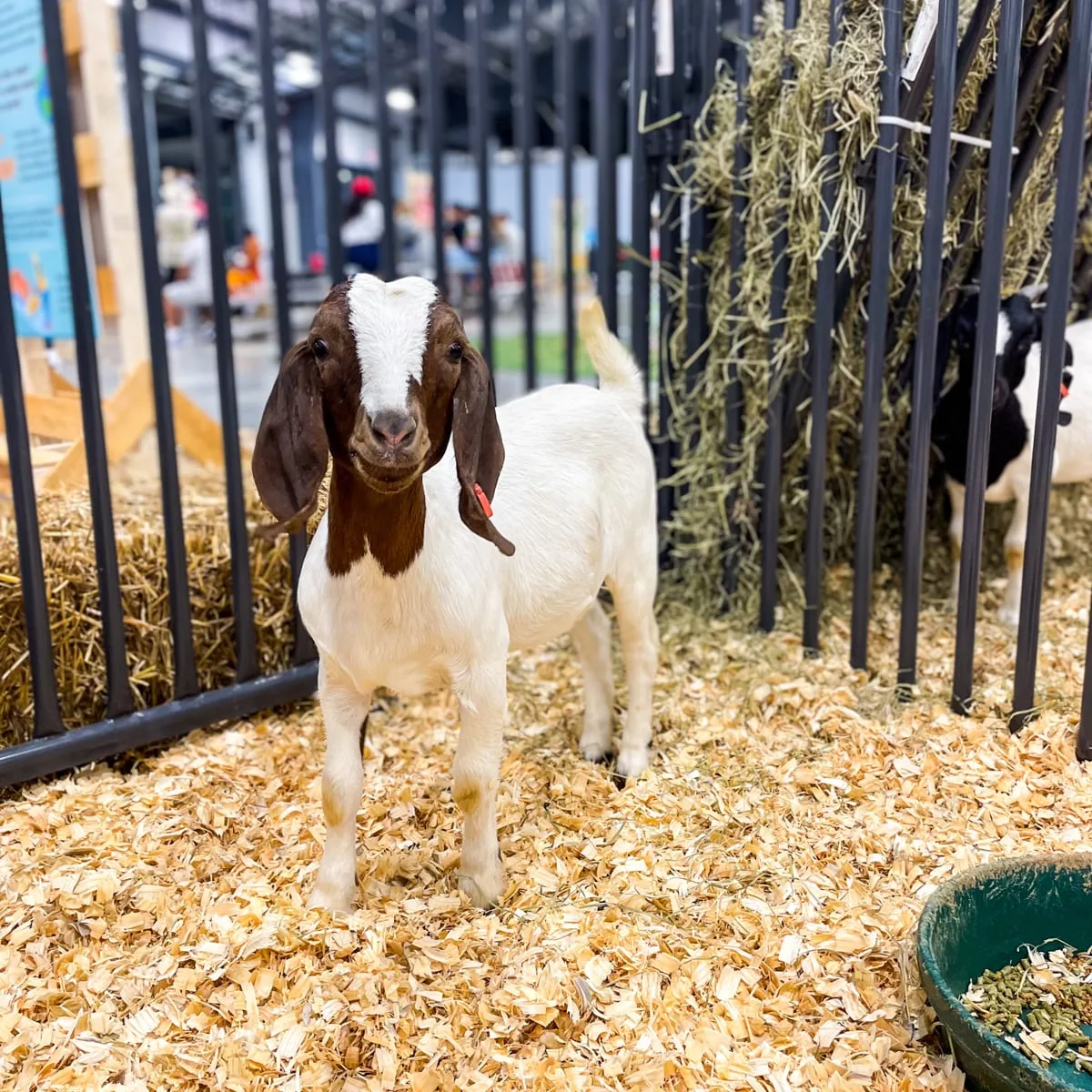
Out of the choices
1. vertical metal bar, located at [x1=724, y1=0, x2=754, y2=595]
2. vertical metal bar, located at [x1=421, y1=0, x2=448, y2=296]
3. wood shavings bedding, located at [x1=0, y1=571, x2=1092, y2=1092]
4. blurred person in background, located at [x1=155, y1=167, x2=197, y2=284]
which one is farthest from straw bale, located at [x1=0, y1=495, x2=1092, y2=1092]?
blurred person in background, located at [x1=155, y1=167, x2=197, y2=284]

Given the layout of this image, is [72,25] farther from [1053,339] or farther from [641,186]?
[1053,339]

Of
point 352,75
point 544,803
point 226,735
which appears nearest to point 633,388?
point 544,803

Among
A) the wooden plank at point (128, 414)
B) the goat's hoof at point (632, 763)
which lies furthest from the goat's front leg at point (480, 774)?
the wooden plank at point (128, 414)

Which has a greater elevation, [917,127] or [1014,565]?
[917,127]

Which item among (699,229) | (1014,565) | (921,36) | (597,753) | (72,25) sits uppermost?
(72,25)

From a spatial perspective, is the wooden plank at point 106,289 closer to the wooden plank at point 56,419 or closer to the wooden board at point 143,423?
the wooden board at point 143,423

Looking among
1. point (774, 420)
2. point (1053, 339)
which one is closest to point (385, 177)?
point (774, 420)

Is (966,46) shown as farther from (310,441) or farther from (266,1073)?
(266,1073)

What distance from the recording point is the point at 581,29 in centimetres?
1373

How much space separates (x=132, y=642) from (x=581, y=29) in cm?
1320

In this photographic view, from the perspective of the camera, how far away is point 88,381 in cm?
259

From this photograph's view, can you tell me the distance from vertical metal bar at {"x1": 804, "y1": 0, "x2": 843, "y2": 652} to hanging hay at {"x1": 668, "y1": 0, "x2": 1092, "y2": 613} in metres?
0.03

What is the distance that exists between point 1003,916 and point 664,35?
9.28 feet

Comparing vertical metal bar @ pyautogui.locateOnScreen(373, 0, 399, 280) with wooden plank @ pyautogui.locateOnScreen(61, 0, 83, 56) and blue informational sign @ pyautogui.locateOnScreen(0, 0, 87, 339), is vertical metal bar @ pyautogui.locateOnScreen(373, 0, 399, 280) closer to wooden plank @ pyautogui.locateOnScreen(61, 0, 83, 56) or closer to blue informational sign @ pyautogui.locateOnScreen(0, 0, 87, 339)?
blue informational sign @ pyautogui.locateOnScreen(0, 0, 87, 339)
